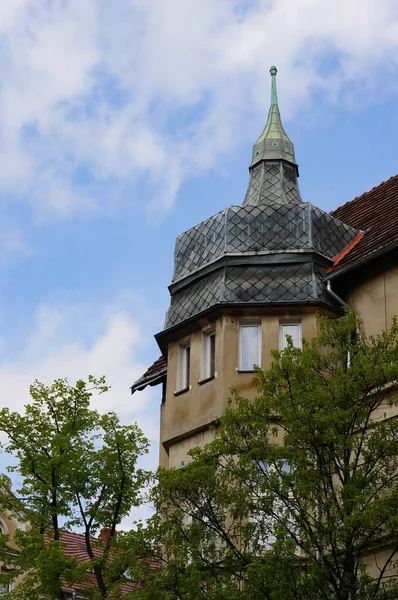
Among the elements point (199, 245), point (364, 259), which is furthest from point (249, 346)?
point (199, 245)

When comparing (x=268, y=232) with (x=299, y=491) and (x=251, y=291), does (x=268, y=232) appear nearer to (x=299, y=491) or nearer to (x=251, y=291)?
(x=251, y=291)

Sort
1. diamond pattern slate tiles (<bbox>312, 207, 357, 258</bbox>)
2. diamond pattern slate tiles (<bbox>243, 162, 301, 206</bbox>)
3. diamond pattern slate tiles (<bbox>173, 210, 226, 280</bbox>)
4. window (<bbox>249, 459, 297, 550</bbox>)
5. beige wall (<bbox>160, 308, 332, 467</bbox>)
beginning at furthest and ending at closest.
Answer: diamond pattern slate tiles (<bbox>243, 162, 301, 206</bbox>) → diamond pattern slate tiles (<bbox>173, 210, 226, 280</bbox>) → diamond pattern slate tiles (<bbox>312, 207, 357, 258</bbox>) → beige wall (<bbox>160, 308, 332, 467</bbox>) → window (<bbox>249, 459, 297, 550</bbox>)

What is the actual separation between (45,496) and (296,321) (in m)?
6.51

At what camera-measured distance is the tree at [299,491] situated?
19172mm

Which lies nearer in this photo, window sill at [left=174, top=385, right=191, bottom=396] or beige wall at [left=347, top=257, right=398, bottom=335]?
beige wall at [left=347, top=257, right=398, bottom=335]

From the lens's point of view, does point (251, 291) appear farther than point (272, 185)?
No

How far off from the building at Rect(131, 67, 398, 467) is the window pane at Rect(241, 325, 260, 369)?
0.02m

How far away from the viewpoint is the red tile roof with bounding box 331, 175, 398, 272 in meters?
26.2

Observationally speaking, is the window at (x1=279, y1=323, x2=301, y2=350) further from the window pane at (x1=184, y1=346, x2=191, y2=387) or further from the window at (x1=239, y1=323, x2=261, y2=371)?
the window pane at (x1=184, y1=346, x2=191, y2=387)

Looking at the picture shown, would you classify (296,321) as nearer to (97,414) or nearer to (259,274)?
(259,274)

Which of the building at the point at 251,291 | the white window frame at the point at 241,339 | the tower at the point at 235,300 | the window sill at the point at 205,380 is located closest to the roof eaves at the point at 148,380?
the tower at the point at 235,300

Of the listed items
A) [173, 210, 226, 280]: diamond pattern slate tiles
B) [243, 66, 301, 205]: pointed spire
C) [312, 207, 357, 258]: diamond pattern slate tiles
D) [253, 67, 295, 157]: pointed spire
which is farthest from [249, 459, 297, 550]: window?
[253, 67, 295, 157]: pointed spire

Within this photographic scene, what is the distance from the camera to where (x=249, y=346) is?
26406 mm

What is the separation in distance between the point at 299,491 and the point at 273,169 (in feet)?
41.1
